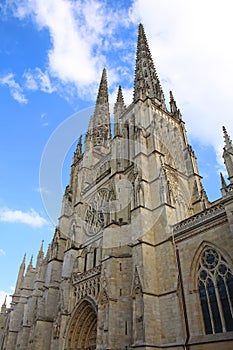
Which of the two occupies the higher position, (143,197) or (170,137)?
(170,137)

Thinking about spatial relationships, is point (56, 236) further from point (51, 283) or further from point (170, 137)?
point (170, 137)

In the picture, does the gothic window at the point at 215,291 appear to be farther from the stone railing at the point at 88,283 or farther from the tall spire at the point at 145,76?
the tall spire at the point at 145,76

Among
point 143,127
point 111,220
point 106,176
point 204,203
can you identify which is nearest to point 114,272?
point 111,220

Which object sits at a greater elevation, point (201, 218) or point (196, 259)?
point (201, 218)

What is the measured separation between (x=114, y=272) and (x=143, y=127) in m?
9.80

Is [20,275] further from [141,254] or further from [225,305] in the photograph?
[225,305]

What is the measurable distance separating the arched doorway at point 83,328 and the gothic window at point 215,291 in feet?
22.3

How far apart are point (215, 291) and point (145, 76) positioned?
814 inches

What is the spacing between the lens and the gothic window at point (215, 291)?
395 inches

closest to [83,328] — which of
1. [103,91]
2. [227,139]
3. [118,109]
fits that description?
[227,139]

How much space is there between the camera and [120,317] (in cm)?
1268

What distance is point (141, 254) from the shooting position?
12.9 meters

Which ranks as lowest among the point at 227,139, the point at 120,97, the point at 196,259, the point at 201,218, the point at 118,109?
the point at 196,259

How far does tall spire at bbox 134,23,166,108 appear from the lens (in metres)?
23.1
